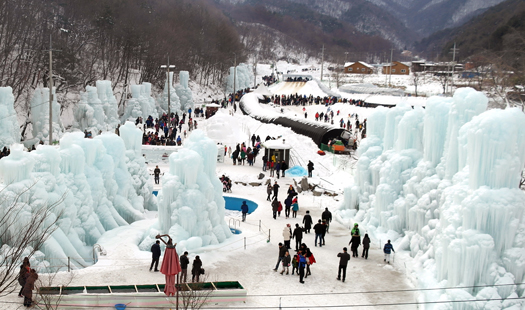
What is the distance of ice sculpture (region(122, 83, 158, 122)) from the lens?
45875 mm

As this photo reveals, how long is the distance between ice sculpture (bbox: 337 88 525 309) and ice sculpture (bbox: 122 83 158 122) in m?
28.6

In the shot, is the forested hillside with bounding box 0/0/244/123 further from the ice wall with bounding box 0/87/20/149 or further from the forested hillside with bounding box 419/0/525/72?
the forested hillside with bounding box 419/0/525/72

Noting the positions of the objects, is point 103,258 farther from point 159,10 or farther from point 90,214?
point 159,10

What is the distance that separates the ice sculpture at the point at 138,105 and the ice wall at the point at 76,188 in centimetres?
2244

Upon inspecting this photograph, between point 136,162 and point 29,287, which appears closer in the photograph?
point 29,287

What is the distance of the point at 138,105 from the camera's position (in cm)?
4609

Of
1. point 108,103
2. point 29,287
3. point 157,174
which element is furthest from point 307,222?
point 108,103

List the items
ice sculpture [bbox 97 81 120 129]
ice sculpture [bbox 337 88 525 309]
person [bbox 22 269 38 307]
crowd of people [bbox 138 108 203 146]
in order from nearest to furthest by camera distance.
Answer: person [bbox 22 269 38 307], ice sculpture [bbox 337 88 525 309], crowd of people [bbox 138 108 203 146], ice sculpture [bbox 97 81 120 129]

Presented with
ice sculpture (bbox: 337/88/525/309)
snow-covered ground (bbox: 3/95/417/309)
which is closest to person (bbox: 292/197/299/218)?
snow-covered ground (bbox: 3/95/417/309)

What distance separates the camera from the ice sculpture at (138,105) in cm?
4588

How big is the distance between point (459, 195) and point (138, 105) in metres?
35.3

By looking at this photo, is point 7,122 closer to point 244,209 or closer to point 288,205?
point 244,209

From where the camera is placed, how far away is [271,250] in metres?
19.3

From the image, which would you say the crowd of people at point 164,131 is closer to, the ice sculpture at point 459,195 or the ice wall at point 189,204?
the ice wall at point 189,204
